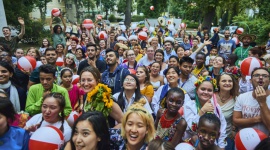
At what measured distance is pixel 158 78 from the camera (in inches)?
215

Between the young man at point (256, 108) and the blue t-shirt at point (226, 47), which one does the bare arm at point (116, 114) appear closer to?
the young man at point (256, 108)

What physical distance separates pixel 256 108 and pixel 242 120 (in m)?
0.24

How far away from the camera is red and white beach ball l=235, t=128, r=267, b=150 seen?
2756 mm

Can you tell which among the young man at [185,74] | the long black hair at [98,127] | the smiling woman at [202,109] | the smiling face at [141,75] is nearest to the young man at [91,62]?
the smiling face at [141,75]

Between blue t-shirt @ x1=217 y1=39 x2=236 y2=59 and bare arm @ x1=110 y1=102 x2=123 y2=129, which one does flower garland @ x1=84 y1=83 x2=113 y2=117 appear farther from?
blue t-shirt @ x1=217 y1=39 x2=236 y2=59

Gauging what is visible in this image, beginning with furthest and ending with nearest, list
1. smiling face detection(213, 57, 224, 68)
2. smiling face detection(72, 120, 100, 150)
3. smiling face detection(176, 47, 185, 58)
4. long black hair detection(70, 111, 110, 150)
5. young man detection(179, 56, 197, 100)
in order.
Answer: smiling face detection(176, 47, 185, 58) < smiling face detection(213, 57, 224, 68) < young man detection(179, 56, 197, 100) < long black hair detection(70, 111, 110, 150) < smiling face detection(72, 120, 100, 150)

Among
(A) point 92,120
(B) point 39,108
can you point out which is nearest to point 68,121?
(B) point 39,108

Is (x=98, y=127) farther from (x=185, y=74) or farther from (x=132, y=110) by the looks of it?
(x=185, y=74)

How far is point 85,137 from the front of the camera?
241 cm

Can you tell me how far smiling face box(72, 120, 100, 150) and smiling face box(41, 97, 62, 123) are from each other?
0.60 metres

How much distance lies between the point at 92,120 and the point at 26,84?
9.17 ft

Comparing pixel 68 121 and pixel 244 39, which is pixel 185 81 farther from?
pixel 244 39

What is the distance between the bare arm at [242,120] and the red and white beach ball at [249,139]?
0.38 m

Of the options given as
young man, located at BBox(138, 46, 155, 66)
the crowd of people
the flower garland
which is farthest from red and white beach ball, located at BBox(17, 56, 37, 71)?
young man, located at BBox(138, 46, 155, 66)
